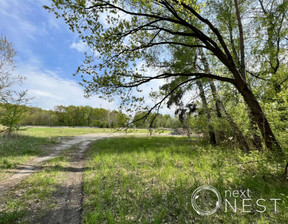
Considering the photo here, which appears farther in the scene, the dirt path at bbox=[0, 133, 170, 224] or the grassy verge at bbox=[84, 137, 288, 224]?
the dirt path at bbox=[0, 133, 170, 224]

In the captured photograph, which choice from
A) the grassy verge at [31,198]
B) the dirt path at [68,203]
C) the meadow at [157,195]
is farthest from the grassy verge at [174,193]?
the grassy verge at [31,198]

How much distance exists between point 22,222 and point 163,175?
3770 millimetres

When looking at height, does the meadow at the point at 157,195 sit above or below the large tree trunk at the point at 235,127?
below

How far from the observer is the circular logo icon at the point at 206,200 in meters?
2.86

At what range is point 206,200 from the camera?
3.16 meters

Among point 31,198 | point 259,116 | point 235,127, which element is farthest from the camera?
point 235,127

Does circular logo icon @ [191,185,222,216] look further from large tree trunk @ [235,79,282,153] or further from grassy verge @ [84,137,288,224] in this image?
large tree trunk @ [235,79,282,153]

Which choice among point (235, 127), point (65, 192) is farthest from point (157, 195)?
point (235, 127)

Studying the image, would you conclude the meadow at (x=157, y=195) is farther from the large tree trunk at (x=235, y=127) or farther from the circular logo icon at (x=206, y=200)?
the large tree trunk at (x=235, y=127)

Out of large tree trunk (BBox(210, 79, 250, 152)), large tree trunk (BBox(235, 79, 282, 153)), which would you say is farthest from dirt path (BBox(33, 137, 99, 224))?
large tree trunk (BBox(210, 79, 250, 152))

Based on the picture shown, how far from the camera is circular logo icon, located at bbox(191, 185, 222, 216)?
9.37ft

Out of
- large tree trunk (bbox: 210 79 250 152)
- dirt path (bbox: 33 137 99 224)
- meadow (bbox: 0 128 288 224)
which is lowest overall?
dirt path (bbox: 33 137 99 224)

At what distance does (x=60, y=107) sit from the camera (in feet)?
217

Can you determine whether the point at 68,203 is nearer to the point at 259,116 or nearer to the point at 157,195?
the point at 157,195
